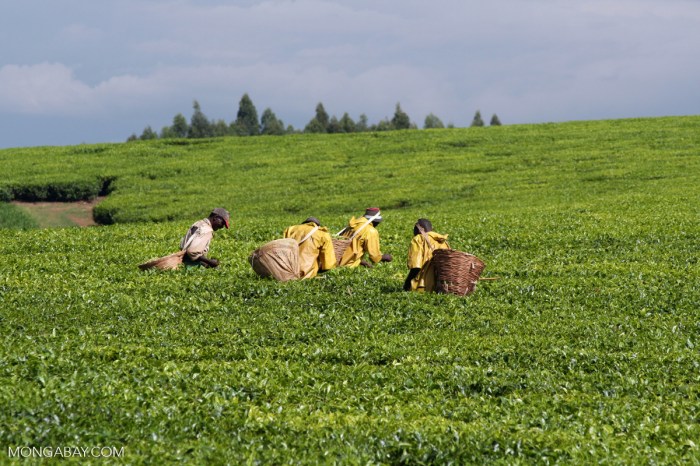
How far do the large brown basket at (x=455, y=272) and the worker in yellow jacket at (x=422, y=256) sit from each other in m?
0.20

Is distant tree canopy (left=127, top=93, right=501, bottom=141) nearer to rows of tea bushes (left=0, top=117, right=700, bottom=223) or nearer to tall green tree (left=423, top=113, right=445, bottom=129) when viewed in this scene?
tall green tree (left=423, top=113, right=445, bottom=129)

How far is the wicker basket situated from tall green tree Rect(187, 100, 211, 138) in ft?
400

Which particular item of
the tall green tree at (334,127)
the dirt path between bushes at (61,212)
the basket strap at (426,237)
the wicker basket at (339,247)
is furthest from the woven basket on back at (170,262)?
the tall green tree at (334,127)

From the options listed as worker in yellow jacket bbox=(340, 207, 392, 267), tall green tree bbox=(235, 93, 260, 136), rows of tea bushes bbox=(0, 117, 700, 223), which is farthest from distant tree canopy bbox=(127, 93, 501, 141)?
worker in yellow jacket bbox=(340, 207, 392, 267)

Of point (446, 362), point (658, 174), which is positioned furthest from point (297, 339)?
point (658, 174)

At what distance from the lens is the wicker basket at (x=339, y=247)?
21188 mm

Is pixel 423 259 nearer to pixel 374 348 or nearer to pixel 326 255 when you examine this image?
pixel 326 255

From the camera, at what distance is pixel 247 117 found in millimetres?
152250

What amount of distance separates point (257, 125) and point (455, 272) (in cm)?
13425

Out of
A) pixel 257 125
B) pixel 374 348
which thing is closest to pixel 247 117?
pixel 257 125

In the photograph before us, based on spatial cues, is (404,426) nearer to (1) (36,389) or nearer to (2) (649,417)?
(2) (649,417)

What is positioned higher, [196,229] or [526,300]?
[196,229]

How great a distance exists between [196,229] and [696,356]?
35.3 ft

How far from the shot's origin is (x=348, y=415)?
11.1 meters
